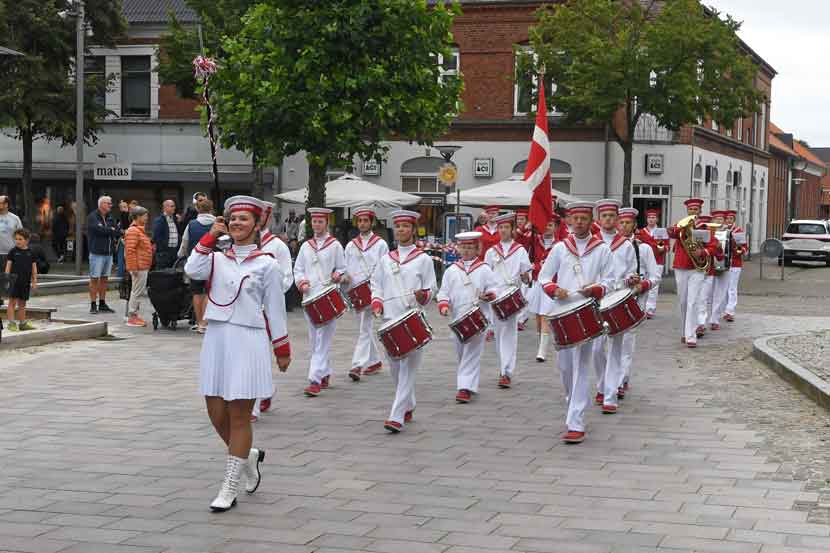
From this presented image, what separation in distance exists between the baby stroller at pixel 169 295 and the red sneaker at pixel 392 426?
7.86 metres

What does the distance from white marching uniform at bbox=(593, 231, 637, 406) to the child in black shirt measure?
795cm

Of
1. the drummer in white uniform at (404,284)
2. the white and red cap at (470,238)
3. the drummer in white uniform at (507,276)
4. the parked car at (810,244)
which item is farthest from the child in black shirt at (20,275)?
the parked car at (810,244)

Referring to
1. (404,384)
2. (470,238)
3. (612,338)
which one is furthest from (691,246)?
(404,384)

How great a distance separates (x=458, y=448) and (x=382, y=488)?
1.52 meters

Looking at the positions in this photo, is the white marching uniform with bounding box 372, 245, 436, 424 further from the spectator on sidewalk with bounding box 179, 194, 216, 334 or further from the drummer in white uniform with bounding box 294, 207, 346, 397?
the spectator on sidewalk with bounding box 179, 194, 216, 334

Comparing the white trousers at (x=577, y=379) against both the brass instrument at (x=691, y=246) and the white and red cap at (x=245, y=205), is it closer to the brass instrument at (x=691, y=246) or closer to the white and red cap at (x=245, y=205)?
the white and red cap at (x=245, y=205)

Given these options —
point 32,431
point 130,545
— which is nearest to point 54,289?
point 32,431

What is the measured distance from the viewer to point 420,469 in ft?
26.8

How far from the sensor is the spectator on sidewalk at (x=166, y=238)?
18.4m

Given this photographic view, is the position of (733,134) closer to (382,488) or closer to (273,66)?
(273,66)

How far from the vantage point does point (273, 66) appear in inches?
834

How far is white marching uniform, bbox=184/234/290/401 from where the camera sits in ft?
23.0

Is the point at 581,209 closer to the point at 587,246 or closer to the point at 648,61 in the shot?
the point at 587,246

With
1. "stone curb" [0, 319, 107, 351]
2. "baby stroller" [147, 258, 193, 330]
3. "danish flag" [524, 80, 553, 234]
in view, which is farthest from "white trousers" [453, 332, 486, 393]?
"baby stroller" [147, 258, 193, 330]
